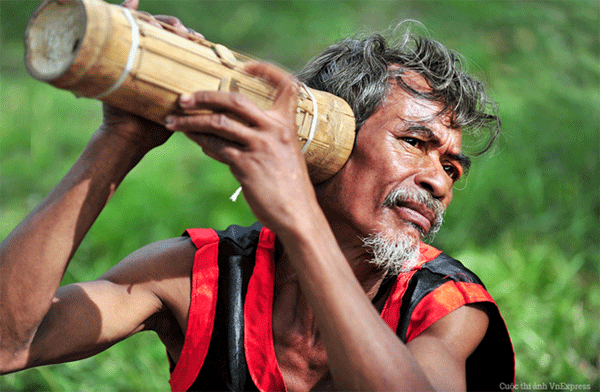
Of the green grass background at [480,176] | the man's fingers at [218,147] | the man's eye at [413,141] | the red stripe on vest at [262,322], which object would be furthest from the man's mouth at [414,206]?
the green grass background at [480,176]

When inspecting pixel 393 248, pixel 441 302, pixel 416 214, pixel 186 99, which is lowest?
pixel 441 302

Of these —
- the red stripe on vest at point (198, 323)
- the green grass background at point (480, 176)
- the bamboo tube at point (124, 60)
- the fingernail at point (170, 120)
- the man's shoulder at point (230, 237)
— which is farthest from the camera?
the green grass background at point (480, 176)

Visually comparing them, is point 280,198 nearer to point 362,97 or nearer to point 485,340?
point 362,97

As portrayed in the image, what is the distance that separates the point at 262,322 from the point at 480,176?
144 inches

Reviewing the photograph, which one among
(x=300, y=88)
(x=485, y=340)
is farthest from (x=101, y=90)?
(x=485, y=340)

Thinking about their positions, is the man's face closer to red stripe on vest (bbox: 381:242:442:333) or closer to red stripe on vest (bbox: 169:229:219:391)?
red stripe on vest (bbox: 381:242:442:333)

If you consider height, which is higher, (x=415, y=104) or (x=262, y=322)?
(x=415, y=104)

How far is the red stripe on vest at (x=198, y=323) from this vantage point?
2.36 metres

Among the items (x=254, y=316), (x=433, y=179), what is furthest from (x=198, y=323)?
(x=433, y=179)

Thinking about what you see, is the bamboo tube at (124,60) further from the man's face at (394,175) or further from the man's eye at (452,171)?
the man's eye at (452,171)

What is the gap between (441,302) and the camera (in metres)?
2.29

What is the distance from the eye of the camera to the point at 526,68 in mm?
7621

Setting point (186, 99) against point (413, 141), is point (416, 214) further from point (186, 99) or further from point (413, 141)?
point (186, 99)

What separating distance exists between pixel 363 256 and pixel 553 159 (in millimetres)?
4259
